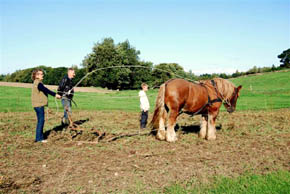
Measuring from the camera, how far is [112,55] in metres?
44.9

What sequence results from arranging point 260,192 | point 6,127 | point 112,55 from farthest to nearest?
point 112,55 < point 6,127 < point 260,192

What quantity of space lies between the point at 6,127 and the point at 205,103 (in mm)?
8207

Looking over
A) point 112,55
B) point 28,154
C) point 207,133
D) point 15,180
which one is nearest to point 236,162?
point 207,133

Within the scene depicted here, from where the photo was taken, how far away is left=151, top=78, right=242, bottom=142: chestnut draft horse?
7453 mm

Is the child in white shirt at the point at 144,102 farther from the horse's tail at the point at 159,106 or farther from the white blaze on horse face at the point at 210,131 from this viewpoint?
the white blaze on horse face at the point at 210,131

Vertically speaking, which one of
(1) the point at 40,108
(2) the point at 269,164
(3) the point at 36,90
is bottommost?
(2) the point at 269,164

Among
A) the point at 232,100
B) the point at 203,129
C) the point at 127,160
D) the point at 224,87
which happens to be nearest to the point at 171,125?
the point at 203,129

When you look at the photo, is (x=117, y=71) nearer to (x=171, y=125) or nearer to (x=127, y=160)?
(x=171, y=125)

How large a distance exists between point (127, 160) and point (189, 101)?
2.92 m

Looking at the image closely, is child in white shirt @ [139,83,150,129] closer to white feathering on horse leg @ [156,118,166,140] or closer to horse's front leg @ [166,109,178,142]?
white feathering on horse leg @ [156,118,166,140]

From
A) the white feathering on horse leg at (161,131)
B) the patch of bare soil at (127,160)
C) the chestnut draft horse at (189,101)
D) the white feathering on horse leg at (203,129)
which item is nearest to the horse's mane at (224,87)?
the chestnut draft horse at (189,101)

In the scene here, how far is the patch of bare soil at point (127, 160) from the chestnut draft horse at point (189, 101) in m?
0.45

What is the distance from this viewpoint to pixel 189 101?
7.63 m

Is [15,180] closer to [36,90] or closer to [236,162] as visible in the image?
[36,90]
